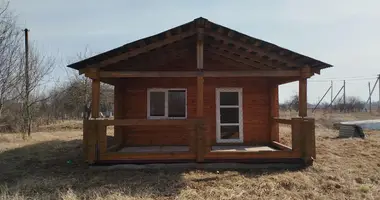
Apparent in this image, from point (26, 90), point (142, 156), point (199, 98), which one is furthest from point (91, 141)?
point (26, 90)

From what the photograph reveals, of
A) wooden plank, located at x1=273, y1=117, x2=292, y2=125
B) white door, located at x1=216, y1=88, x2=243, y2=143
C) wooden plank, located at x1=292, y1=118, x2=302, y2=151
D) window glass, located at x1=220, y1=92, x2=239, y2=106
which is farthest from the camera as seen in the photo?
window glass, located at x1=220, y1=92, x2=239, y2=106

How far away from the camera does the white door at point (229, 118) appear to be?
10516 mm

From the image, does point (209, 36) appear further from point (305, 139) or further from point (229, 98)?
point (305, 139)

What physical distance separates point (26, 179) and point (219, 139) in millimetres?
5677

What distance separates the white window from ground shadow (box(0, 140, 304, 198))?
2.72m

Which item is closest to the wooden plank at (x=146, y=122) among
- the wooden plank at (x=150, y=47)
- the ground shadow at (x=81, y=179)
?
the ground shadow at (x=81, y=179)

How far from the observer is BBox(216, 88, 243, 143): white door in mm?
10516

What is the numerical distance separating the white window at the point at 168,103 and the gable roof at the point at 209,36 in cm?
272

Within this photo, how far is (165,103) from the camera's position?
1055 centimetres

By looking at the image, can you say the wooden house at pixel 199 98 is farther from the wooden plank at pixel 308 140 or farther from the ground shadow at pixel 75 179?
the ground shadow at pixel 75 179

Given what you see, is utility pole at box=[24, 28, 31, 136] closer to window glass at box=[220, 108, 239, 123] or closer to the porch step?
the porch step

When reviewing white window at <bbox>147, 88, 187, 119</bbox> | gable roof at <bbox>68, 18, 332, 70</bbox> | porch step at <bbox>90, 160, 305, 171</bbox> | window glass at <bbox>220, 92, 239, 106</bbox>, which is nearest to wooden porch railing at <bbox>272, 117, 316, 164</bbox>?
porch step at <bbox>90, 160, 305, 171</bbox>

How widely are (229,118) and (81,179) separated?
513cm

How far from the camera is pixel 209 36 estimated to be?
8242 mm
